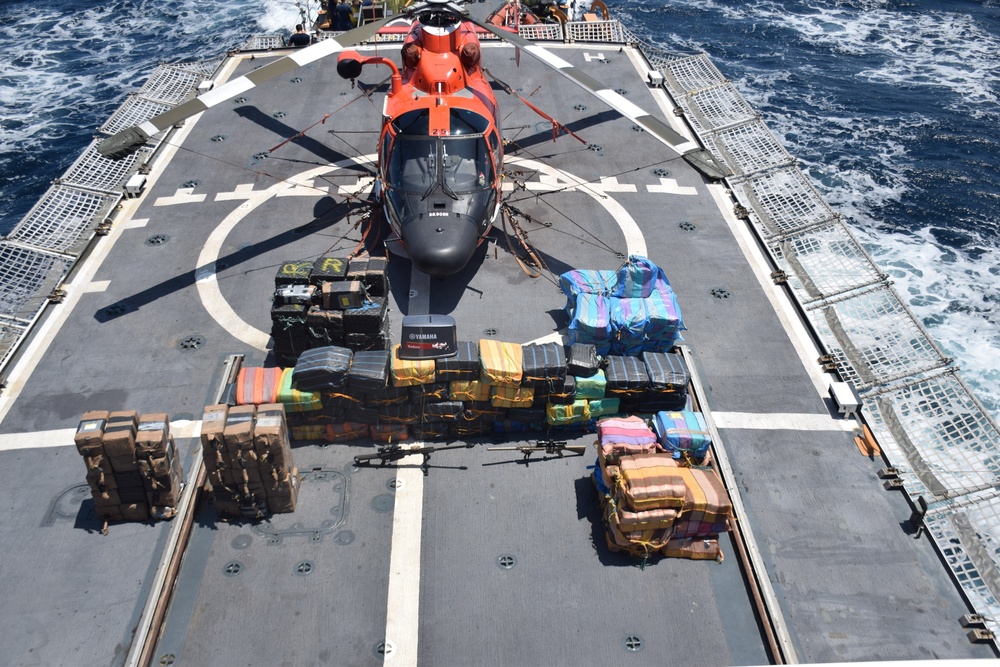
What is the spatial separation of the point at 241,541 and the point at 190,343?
22.3ft

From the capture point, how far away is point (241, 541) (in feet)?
52.7

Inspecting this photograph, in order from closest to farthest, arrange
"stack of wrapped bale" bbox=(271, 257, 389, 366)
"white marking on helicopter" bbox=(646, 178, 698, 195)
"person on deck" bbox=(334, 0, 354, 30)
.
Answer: "stack of wrapped bale" bbox=(271, 257, 389, 366) < "white marking on helicopter" bbox=(646, 178, 698, 195) < "person on deck" bbox=(334, 0, 354, 30)

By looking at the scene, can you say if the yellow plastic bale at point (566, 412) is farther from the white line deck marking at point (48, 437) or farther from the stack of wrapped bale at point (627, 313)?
the white line deck marking at point (48, 437)

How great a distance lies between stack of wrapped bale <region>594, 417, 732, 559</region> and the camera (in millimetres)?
15000

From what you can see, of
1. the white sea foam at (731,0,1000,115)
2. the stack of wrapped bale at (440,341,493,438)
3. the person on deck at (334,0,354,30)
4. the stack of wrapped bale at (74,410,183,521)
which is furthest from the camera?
the white sea foam at (731,0,1000,115)

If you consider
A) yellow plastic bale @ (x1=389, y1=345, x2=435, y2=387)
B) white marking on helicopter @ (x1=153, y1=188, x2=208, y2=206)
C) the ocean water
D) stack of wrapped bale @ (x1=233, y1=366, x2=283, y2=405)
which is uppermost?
yellow plastic bale @ (x1=389, y1=345, x2=435, y2=387)

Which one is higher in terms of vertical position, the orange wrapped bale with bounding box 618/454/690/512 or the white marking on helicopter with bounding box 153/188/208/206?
the orange wrapped bale with bounding box 618/454/690/512

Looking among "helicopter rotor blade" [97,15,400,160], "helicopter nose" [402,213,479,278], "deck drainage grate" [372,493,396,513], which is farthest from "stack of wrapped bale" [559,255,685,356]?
"helicopter rotor blade" [97,15,400,160]

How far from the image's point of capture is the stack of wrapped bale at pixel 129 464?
15.1m

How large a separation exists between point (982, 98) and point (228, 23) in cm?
4620

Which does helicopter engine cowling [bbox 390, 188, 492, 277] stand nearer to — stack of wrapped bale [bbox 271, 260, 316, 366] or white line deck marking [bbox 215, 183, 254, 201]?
stack of wrapped bale [bbox 271, 260, 316, 366]

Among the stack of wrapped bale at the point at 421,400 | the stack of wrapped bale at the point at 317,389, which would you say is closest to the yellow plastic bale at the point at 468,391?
the stack of wrapped bale at the point at 421,400

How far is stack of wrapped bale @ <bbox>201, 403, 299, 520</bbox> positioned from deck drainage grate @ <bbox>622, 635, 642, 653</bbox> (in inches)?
281

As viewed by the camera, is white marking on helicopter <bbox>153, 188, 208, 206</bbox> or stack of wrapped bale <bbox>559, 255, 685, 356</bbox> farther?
white marking on helicopter <bbox>153, 188, 208, 206</bbox>
